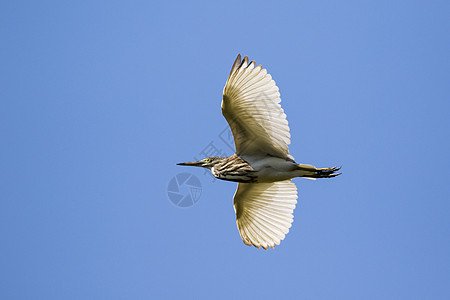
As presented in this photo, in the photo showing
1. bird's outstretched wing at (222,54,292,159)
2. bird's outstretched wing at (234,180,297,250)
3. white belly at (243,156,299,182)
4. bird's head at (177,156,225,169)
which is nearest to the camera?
bird's outstretched wing at (222,54,292,159)


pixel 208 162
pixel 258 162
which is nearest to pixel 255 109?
pixel 258 162

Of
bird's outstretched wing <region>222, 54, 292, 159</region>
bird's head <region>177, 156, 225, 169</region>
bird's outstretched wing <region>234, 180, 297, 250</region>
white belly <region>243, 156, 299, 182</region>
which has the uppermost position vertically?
bird's outstretched wing <region>222, 54, 292, 159</region>

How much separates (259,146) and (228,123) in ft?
2.16

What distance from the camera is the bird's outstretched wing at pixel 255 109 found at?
27.6 feet

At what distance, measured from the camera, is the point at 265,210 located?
32.9ft

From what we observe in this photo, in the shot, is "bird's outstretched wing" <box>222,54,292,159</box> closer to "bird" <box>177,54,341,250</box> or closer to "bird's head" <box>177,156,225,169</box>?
"bird" <box>177,54,341,250</box>

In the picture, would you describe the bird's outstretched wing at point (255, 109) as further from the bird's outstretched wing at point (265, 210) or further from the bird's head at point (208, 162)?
the bird's outstretched wing at point (265, 210)

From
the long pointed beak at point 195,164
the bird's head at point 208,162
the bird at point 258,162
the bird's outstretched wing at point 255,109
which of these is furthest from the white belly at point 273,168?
the long pointed beak at point 195,164

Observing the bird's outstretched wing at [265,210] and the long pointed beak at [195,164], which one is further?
the bird's outstretched wing at [265,210]

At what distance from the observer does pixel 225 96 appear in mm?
8539

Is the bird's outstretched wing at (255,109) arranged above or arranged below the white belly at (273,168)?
above

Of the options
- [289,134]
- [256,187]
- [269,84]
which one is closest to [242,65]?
[269,84]

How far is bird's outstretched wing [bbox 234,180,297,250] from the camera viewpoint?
9.85 metres

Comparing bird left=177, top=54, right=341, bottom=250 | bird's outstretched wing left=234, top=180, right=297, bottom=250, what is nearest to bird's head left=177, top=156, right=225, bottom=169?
bird left=177, top=54, right=341, bottom=250
